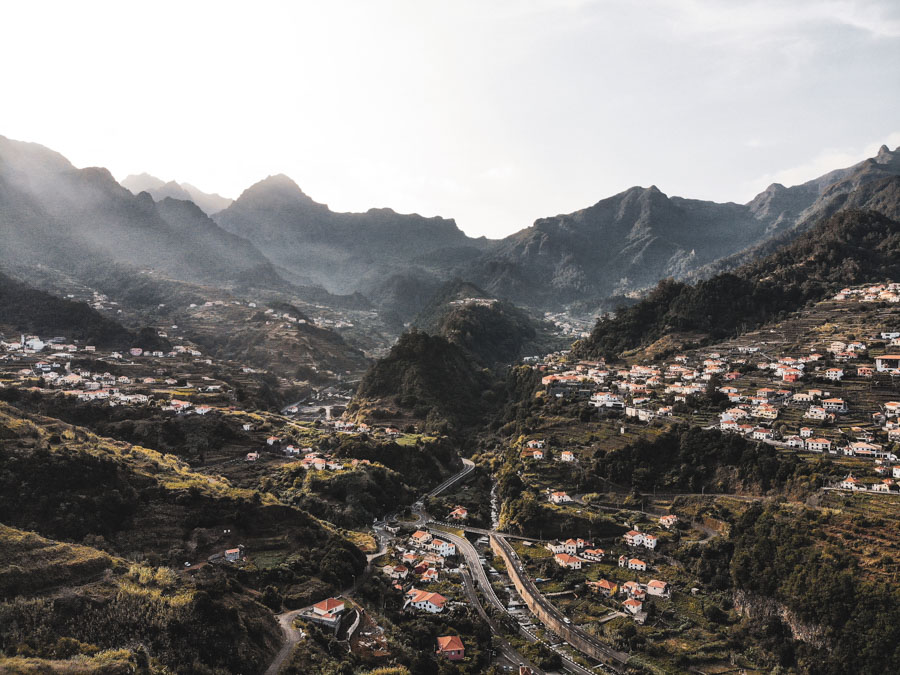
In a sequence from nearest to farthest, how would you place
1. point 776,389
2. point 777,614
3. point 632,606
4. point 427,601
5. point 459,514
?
point 777,614, point 427,601, point 632,606, point 459,514, point 776,389

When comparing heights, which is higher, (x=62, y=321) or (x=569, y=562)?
(x=62, y=321)

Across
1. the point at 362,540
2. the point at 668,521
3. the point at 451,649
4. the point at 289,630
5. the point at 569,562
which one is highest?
the point at 668,521

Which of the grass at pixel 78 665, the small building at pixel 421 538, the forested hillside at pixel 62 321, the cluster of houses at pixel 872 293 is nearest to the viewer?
the grass at pixel 78 665

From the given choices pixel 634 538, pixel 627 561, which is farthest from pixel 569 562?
pixel 634 538

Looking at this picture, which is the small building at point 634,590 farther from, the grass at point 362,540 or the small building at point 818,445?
the small building at point 818,445

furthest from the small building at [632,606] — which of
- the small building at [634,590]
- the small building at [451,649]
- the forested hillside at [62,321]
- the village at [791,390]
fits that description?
the forested hillside at [62,321]

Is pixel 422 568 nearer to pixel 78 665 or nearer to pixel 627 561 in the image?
pixel 627 561

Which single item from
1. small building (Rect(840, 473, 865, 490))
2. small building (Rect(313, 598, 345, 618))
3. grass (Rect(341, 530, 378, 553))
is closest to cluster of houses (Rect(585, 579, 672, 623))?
small building (Rect(840, 473, 865, 490))

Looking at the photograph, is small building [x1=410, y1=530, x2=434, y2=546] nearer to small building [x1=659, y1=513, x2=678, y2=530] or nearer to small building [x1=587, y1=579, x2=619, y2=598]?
small building [x1=587, y1=579, x2=619, y2=598]
